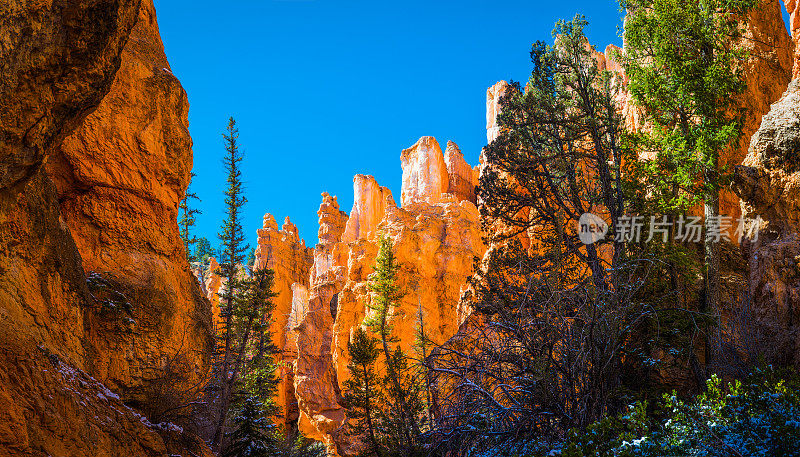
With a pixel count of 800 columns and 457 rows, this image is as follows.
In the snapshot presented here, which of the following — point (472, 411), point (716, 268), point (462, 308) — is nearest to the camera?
point (472, 411)

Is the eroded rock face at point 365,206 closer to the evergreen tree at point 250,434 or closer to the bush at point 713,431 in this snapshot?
the evergreen tree at point 250,434

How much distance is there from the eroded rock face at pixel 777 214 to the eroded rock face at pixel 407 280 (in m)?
21.0

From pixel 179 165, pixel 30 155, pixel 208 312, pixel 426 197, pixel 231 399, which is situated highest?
pixel 426 197

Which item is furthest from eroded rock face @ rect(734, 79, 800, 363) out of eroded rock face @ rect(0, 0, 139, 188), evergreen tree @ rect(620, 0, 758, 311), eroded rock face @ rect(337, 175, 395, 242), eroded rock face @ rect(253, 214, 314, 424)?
eroded rock face @ rect(337, 175, 395, 242)

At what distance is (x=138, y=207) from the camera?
14.0 m

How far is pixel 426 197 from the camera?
52.6 m

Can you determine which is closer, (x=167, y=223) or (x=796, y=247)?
(x=796, y=247)

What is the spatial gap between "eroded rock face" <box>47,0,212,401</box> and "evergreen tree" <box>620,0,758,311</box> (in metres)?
13.8

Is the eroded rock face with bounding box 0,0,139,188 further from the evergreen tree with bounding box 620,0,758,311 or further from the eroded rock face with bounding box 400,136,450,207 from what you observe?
the eroded rock face with bounding box 400,136,450,207

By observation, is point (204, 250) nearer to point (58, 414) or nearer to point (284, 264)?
point (284, 264)

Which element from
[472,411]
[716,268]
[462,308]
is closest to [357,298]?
[462,308]

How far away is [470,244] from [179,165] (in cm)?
2921

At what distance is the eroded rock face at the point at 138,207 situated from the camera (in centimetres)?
1239

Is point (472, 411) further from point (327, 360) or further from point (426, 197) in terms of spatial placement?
point (426, 197)
